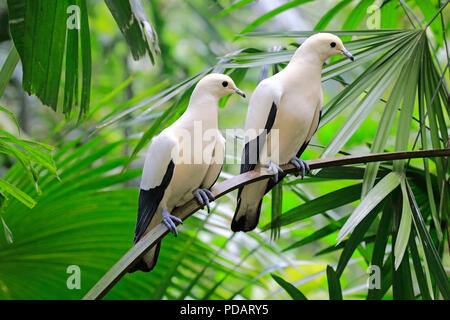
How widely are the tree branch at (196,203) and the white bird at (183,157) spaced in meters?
0.04

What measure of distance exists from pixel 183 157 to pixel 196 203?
141 mm

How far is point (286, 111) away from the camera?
56.6 inches

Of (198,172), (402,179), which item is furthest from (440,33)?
(198,172)

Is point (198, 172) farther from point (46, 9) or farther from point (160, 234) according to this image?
point (46, 9)

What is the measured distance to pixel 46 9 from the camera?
1.35 meters

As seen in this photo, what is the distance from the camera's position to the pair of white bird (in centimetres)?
128

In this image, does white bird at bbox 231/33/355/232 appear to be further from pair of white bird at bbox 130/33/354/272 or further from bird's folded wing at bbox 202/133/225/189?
bird's folded wing at bbox 202/133/225/189

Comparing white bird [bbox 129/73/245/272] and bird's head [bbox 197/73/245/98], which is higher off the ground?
bird's head [bbox 197/73/245/98]

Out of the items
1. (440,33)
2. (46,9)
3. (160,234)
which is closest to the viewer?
(160,234)

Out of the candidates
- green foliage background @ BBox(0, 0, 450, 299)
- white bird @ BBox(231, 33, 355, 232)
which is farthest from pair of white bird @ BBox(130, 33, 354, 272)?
green foliage background @ BBox(0, 0, 450, 299)

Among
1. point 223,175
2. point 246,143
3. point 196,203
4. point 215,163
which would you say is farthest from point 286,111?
point 223,175
